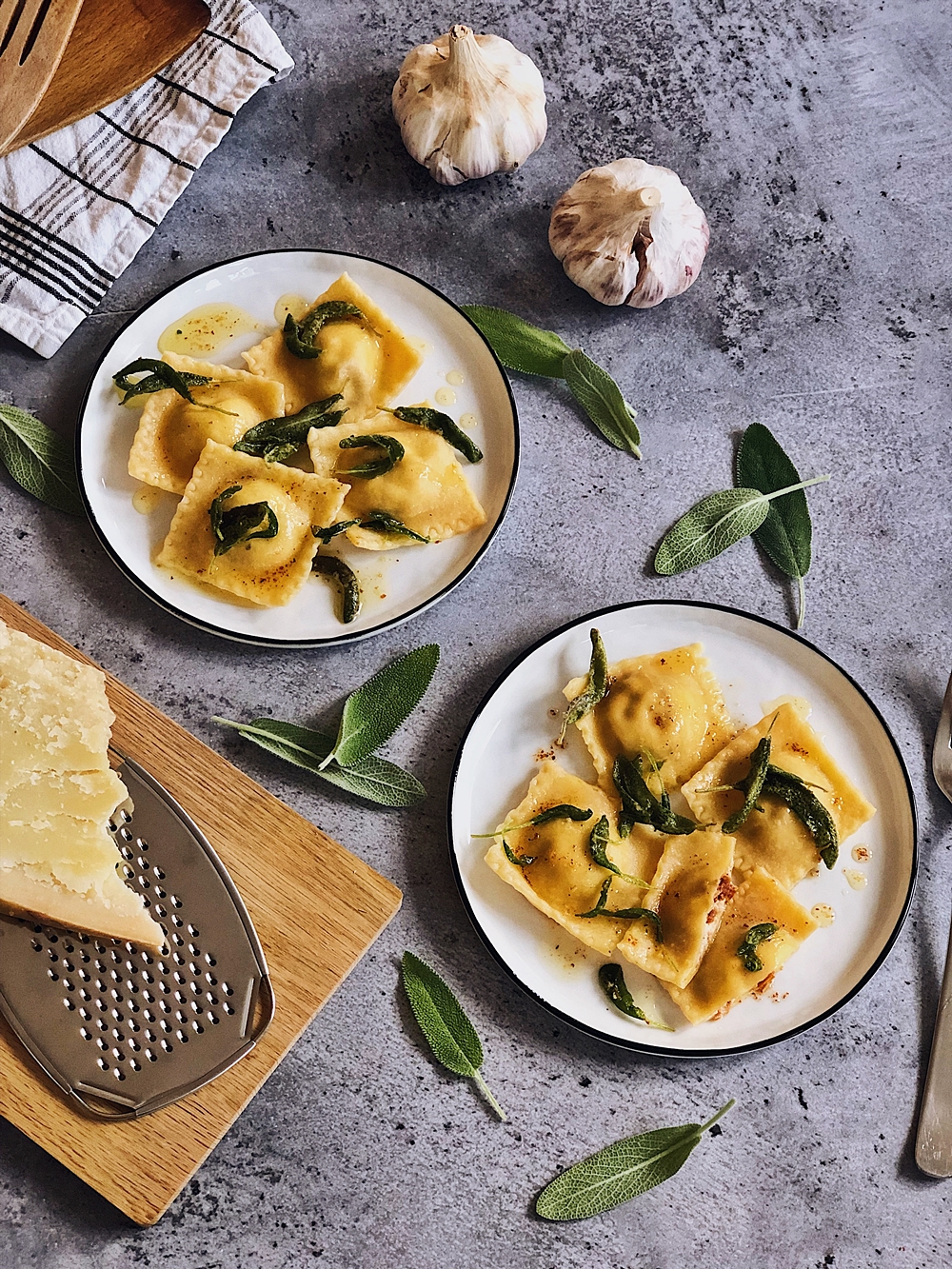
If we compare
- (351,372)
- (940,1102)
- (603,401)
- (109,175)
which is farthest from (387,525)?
(940,1102)

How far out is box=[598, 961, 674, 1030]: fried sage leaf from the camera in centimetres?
232

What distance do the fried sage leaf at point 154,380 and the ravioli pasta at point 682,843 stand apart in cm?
119

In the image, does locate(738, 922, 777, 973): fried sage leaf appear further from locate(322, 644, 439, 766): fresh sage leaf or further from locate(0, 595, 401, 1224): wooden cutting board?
locate(322, 644, 439, 766): fresh sage leaf

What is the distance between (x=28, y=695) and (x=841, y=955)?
1931 mm

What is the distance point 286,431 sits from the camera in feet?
8.43

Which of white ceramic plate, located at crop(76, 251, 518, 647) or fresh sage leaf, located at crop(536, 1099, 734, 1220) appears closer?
fresh sage leaf, located at crop(536, 1099, 734, 1220)

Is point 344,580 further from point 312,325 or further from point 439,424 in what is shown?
point 312,325

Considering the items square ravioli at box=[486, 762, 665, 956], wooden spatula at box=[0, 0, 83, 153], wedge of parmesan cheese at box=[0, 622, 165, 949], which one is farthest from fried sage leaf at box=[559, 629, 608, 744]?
wooden spatula at box=[0, 0, 83, 153]

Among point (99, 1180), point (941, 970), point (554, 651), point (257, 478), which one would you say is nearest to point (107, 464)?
point (257, 478)

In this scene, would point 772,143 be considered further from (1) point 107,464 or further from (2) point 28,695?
(2) point 28,695

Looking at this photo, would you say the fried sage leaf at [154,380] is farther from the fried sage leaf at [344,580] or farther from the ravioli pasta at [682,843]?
the ravioli pasta at [682,843]

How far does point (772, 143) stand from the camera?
2975 mm

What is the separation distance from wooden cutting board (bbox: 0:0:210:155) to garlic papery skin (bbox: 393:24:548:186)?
62 centimetres

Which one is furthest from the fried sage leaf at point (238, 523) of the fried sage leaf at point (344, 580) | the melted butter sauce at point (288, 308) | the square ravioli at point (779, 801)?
the square ravioli at point (779, 801)
